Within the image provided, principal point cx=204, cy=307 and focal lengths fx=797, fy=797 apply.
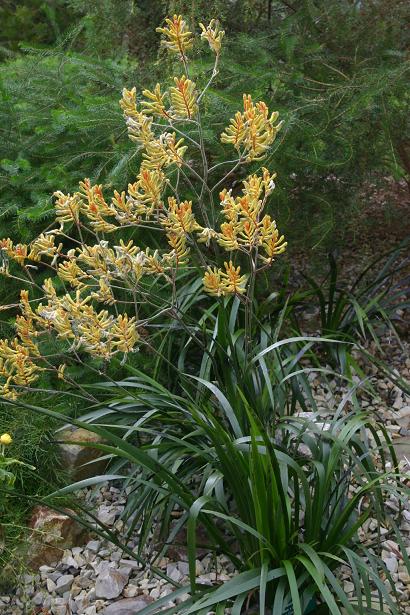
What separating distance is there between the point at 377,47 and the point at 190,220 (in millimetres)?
2012

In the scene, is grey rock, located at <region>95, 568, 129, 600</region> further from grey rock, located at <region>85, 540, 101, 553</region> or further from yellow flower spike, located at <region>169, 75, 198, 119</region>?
yellow flower spike, located at <region>169, 75, 198, 119</region>

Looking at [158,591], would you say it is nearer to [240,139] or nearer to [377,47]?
[240,139]

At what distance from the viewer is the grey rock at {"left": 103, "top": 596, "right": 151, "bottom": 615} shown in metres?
2.42

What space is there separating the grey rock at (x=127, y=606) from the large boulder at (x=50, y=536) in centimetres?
32

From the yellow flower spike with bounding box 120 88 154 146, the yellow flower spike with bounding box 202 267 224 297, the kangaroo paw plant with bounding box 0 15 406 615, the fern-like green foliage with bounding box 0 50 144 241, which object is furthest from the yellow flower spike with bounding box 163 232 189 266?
the fern-like green foliage with bounding box 0 50 144 241

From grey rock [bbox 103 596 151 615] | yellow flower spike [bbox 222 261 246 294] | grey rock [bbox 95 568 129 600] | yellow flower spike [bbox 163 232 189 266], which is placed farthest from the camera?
grey rock [bbox 95 568 129 600]

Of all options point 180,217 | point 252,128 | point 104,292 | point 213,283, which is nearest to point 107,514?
point 104,292

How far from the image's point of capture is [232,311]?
2.97 m

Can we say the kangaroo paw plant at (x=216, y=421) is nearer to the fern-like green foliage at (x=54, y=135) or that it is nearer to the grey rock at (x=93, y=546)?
the grey rock at (x=93, y=546)

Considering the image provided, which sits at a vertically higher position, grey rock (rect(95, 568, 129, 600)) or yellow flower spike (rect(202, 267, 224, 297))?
yellow flower spike (rect(202, 267, 224, 297))

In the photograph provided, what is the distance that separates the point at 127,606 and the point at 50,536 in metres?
0.40

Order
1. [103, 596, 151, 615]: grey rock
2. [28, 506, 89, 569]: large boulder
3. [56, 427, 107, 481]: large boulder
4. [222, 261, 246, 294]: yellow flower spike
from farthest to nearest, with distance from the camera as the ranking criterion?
[56, 427, 107, 481]: large boulder → [28, 506, 89, 569]: large boulder → [103, 596, 151, 615]: grey rock → [222, 261, 246, 294]: yellow flower spike

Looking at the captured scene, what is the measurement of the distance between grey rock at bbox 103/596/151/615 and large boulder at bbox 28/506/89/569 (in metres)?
0.32

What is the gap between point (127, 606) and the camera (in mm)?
2441
